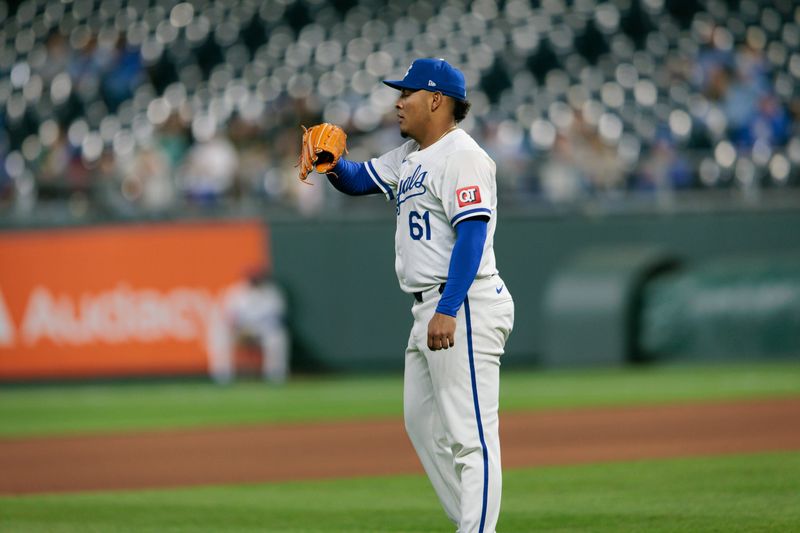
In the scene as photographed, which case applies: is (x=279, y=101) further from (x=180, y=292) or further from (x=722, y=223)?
(x=722, y=223)

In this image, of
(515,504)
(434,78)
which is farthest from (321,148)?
(515,504)

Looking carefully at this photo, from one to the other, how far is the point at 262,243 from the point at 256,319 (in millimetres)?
1246

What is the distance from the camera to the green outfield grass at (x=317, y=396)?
12617mm

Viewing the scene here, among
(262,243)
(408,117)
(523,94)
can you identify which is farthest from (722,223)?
(408,117)

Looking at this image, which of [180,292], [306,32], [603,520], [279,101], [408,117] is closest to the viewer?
[408,117]

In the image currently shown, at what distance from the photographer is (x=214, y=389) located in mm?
16109

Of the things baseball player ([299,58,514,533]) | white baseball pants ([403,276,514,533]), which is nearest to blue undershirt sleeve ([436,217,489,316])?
baseball player ([299,58,514,533])

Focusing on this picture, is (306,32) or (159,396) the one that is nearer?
(159,396)

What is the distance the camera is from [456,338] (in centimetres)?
484

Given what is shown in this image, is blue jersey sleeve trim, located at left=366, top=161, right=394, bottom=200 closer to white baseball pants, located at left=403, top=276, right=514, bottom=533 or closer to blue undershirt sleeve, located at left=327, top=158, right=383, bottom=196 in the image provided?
blue undershirt sleeve, located at left=327, top=158, right=383, bottom=196

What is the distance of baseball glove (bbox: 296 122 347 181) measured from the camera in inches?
209

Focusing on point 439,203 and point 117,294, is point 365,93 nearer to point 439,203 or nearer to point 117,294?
point 117,294

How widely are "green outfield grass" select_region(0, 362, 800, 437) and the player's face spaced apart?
7.57 m

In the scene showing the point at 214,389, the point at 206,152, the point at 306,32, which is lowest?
the point at 214,389
